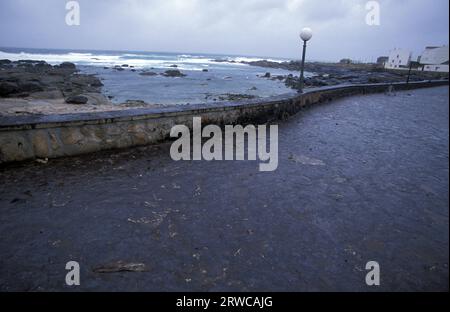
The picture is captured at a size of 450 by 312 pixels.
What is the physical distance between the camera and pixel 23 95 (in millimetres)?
15781

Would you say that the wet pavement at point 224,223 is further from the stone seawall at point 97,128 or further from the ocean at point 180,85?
the ocean at point 180,85

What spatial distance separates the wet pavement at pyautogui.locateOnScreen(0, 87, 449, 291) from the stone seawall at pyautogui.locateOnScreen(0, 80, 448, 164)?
0.23m

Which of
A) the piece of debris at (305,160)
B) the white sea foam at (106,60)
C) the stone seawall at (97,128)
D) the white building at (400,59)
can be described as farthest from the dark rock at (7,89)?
the white building at (400,59)

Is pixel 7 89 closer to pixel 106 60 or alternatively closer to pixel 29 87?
pixel 29 87

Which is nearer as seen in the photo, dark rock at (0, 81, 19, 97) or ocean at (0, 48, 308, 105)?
dark rock at (0, 81, 19, 97)

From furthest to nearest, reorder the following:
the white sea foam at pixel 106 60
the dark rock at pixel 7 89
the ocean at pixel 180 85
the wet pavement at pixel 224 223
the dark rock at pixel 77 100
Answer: the white sea foam at pixel 106 60 < the ocean at pixel 180 85 < the dark rock at pixel 7 89 < the dark rock at pixel 77 100 < the wet pavement at pixel 224 223

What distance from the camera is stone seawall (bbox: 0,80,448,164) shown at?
3865 millimetres

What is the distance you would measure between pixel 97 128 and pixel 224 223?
9.38ft

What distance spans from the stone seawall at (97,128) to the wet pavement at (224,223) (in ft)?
0.77

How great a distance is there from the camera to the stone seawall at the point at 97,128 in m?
3.87

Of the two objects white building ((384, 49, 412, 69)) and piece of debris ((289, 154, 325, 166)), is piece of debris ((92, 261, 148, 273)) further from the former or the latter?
white building ((384, 49, 412, 69))

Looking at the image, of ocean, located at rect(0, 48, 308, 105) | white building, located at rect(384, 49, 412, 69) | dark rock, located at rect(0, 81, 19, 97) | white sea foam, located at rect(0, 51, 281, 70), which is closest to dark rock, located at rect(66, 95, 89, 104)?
ocean, located at rect(0, 48, 308, 105)

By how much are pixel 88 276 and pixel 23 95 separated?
17.9 meters
